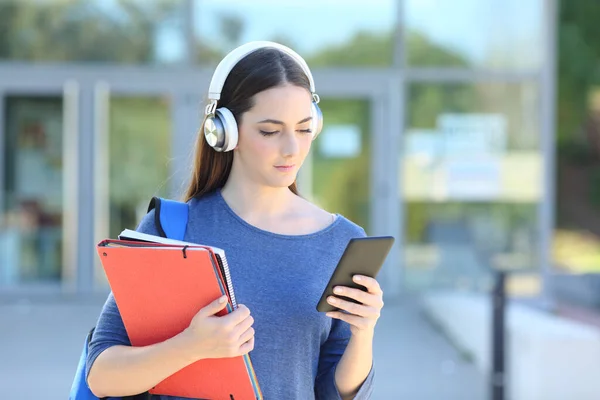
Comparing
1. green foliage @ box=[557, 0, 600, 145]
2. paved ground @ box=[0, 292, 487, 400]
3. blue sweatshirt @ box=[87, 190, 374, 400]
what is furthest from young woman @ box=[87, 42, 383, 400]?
green foliage @ box=[557, 0, 600, 145]

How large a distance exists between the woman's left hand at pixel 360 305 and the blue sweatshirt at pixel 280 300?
14 centimetres

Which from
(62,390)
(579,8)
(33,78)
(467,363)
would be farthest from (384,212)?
(579,8)

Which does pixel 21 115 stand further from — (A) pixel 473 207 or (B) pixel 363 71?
(A) pixel 473 207

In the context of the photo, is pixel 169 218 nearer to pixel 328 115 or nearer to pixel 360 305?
pixel 360 305

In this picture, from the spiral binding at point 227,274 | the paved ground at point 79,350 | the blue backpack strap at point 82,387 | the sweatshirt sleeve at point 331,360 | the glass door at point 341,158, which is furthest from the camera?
the glass door at point 341,158

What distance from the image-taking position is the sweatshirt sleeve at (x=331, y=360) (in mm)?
2066

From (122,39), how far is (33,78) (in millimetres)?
1196

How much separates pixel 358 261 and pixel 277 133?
0.37 meters

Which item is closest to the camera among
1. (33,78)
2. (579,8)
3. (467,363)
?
(467,363)

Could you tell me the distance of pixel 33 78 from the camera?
11.2 meters

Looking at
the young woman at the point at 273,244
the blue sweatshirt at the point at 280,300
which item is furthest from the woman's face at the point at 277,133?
the blue sweatshirt at the point at 280,300

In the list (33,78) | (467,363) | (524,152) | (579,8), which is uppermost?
(579,8)

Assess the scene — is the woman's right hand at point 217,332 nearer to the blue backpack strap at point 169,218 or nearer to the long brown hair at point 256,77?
the blue backpack strap at point 169,218

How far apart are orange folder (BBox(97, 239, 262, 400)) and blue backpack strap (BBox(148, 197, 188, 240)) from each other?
0.56ft
